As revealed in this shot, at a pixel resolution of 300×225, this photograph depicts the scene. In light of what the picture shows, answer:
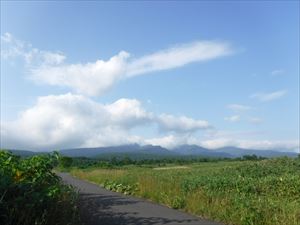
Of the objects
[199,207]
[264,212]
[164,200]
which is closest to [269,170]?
[164,200]

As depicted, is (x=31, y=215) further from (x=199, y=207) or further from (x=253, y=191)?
(x=253, y=191)

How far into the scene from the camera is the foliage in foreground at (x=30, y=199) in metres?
9.36

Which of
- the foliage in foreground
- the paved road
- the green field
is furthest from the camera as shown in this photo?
the paved road

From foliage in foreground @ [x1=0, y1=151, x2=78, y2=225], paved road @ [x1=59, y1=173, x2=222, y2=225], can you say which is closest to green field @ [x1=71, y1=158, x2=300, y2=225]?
paved road @ [x1=59, y1=173, x2=222, y2=225]

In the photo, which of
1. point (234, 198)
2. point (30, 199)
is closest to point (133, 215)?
point (234, 198)

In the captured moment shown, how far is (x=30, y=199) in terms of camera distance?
9.73 m

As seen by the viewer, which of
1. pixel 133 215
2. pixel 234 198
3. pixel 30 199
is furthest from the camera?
pixel 234 198

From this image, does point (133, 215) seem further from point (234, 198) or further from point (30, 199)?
point (30, 199)

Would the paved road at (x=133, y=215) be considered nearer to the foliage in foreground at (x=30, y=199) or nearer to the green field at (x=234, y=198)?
the green field at (x=234, y=198)

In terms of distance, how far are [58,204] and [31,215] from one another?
67.7 inches

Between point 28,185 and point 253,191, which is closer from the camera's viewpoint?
point 28,185

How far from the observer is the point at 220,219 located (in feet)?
43.4

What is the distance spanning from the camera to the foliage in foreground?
936cm

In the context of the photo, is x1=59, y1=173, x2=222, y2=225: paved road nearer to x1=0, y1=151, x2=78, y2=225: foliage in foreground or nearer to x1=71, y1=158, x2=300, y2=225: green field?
x1=71, y1=158, x2=300, y2=225: green field
